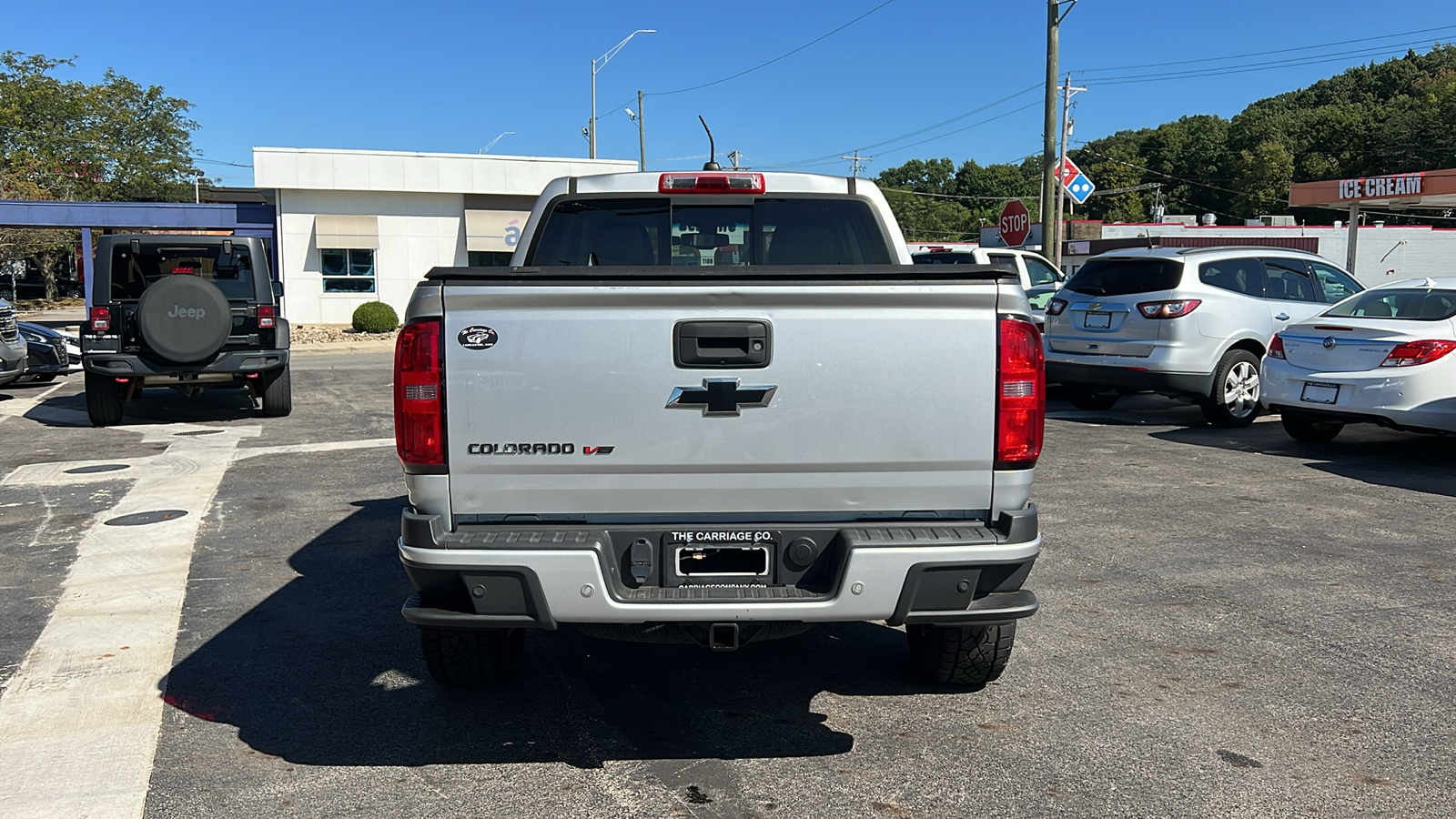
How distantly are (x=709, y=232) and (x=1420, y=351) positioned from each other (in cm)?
702

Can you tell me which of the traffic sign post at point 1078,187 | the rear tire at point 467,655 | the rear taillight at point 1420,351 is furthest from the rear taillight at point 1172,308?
the traffic sign post at point 1078,187

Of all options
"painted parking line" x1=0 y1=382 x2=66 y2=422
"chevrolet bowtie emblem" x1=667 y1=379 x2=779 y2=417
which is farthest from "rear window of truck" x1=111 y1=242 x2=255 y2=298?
"chevrolet bowtie emblem" x1=667 y1=379 x2=779 y2=417

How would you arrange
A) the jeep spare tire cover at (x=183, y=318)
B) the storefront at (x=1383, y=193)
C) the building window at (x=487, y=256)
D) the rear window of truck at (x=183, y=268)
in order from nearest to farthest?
the jeep spare tire cover at (x=183, y=318)
the rear window of truck at (x=183, y=268)
the storefront at (x=1383, y=193)
the building window at (x=487, y=256)

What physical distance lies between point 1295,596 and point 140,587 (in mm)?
5858

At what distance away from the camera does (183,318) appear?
11.4 metres

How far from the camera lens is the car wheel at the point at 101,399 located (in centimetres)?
1230

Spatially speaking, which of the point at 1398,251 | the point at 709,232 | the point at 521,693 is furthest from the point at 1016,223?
the point at 1398,251

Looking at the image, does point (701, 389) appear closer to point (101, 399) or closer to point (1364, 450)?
point (1364, 450)

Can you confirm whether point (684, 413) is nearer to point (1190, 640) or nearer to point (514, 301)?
point (514, 301)

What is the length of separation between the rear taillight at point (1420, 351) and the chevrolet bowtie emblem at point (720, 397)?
7.90 m

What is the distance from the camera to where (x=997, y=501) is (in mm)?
3715

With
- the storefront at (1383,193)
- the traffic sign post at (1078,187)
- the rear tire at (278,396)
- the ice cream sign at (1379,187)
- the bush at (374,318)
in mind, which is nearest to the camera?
the rear tire at (278,396)

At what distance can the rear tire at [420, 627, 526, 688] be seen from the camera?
172 inches

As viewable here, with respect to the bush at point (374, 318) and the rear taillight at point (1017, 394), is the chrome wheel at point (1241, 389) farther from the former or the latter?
the bush at point (374, 318)
